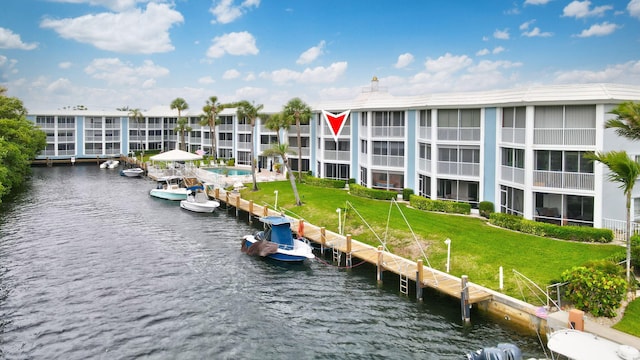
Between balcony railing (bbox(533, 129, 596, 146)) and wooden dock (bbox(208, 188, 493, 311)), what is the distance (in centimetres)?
1288

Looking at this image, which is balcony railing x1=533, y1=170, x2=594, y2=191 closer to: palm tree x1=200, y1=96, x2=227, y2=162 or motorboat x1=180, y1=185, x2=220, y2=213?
motorboat x1=180, y1=185, x2=220, y2=213

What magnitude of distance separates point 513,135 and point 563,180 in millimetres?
5236

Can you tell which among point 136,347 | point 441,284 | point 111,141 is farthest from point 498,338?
point 111,141

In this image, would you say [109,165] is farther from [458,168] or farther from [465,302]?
[465,302]

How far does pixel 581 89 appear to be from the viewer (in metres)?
35.2

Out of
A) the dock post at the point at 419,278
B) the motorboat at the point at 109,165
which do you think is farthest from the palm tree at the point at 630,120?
the motorboat at the point at 109,165

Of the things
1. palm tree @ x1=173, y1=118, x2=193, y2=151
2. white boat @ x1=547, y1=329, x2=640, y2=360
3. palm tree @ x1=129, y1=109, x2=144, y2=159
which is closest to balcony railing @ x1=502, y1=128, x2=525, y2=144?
white boat @ x1=547, y1=329, x2=640, y2=360

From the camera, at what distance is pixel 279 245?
37062 millimetres

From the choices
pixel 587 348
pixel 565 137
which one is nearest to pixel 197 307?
pixel 587 348

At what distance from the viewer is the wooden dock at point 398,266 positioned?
Result: 27369 mm

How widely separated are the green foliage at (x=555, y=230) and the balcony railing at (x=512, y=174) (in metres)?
2.82

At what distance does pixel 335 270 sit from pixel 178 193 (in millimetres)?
34525

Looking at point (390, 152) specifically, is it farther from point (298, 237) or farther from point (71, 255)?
point (71, 255)

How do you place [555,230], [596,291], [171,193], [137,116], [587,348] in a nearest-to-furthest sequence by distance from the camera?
[587,348] → [596,291] → [555,230] → [171,193] → [137,116]
